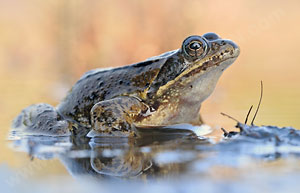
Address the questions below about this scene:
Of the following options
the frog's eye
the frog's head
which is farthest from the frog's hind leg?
the frog's eye

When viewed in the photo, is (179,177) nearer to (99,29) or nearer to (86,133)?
(86,133)

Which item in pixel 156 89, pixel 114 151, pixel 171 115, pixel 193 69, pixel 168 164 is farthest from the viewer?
pixel 171 115

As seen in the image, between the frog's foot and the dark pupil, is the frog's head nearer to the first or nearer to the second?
the dark pupil

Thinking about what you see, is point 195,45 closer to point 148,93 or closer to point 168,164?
point 148,93

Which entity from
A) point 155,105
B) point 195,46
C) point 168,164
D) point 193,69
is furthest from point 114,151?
point 195,46

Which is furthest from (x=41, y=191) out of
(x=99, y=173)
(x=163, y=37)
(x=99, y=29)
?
(x=99, y=29)

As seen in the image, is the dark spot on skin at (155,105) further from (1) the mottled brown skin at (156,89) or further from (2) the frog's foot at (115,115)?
(2) the frog's foot at (115,115)
